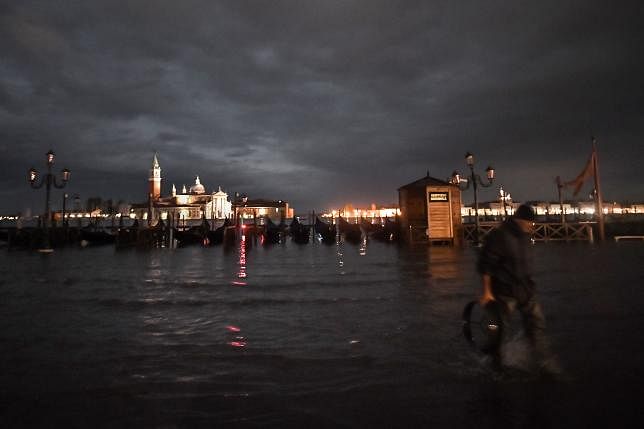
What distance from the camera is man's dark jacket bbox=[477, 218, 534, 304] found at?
4.26 metres

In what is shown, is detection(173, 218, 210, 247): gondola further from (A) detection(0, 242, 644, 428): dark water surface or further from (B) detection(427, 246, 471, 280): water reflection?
(A) detection(0, 242, 644, 428): dark water surface

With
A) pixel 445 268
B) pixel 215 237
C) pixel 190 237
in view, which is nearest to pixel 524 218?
pixel 445 268

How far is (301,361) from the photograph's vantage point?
4.90m

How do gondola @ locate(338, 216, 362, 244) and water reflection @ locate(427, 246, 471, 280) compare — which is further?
gondola @ locate(338, 216, 362, 244)

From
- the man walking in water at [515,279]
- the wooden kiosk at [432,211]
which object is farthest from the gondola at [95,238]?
the man walking in water at [515,279]

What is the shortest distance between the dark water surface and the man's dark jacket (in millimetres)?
880

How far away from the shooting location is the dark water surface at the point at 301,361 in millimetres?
3535

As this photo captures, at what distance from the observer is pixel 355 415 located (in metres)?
3.51

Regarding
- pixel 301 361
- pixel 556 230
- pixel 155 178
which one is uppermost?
pixel 155 178

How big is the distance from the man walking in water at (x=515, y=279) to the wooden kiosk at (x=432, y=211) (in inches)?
804

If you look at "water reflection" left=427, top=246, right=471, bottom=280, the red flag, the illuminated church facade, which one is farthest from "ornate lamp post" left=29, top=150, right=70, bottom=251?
the illuminated church facade

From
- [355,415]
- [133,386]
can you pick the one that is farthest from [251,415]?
[133,386]

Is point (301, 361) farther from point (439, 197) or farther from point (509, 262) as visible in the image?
point (439, 197)

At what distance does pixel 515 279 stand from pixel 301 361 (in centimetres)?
256
